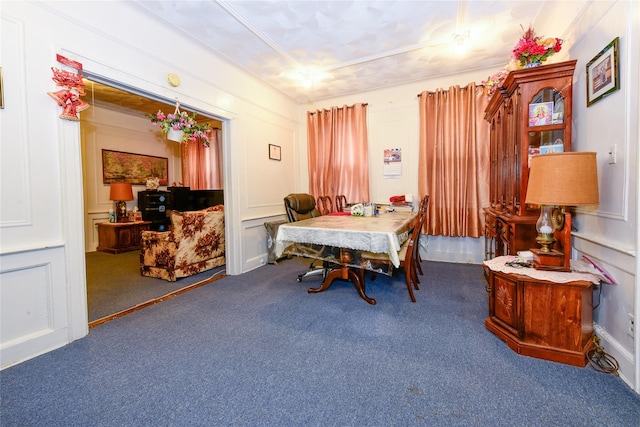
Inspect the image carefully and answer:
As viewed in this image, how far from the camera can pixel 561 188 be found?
1.59 m

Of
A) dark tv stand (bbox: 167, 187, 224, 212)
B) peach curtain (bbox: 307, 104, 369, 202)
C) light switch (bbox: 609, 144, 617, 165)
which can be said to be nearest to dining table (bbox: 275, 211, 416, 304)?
light switch (bbox: 609, 144, 617, 165)

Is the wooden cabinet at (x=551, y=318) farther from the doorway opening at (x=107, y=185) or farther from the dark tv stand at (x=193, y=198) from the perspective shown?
the dark tv stand at (x=193, y=198)

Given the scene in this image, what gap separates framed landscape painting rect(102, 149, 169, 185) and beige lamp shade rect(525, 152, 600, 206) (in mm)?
6663

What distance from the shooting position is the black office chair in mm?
3260

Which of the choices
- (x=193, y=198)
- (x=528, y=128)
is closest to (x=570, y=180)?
(x=528, y=128)

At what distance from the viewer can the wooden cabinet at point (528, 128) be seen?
2.05 meters

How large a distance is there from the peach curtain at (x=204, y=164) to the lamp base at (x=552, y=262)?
19.0ft

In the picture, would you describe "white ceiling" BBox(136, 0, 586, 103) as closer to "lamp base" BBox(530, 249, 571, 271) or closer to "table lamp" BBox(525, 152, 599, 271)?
"table lamp" BBox(525, 152, 599, 271)

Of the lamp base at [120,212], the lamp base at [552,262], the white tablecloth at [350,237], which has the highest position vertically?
the lamp base at [120,212]

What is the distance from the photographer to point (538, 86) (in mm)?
2115

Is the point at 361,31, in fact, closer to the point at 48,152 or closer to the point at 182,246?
the point at 48,152

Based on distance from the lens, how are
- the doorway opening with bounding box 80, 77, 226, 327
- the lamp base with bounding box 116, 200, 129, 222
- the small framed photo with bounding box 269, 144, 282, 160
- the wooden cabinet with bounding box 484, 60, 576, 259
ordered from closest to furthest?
the wooden cabinet with bounding box 484, 60, 576, 259
the doorway opening with bounding box 80, 77, 226, 327
the small framed photo with bounding box 269, 144, 282, 160
the lamp base with bounding box 116, 200, 129, 222

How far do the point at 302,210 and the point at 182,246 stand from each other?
1.58 metres

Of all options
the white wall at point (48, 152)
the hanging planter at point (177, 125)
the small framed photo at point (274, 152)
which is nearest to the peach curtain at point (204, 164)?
the small framed photo at point (274, 152)
